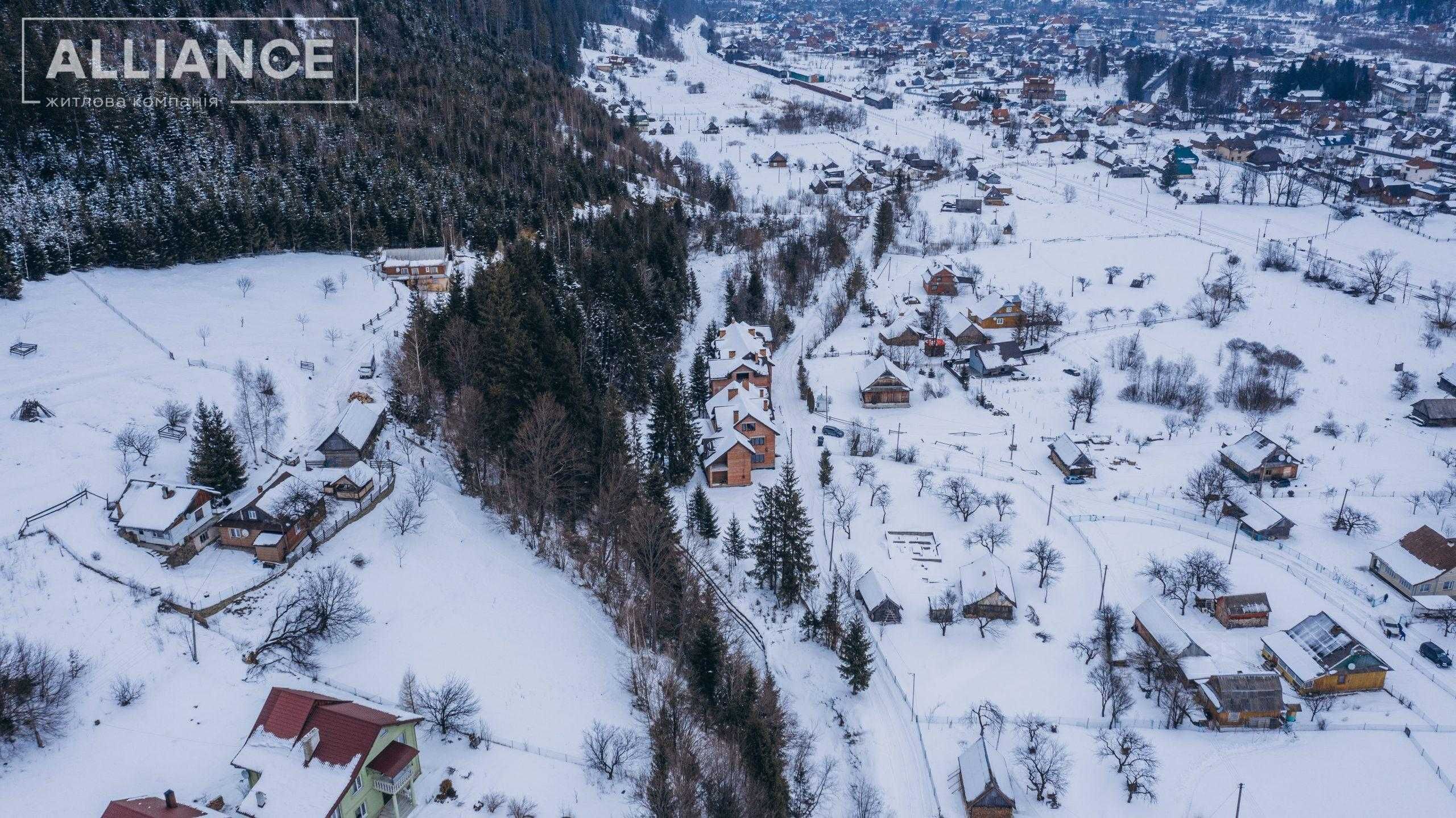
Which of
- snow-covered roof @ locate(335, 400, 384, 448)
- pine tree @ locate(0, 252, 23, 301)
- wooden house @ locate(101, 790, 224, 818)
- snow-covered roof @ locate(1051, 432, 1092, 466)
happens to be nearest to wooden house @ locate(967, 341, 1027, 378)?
snow-covered roof @ locate(1051, 432, 1092, 466)

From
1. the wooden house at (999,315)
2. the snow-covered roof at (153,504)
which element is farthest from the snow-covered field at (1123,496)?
the snow-covered roof at (153,504)

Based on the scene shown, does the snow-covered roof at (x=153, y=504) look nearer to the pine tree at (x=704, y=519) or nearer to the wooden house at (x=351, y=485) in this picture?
the wooden house at (x=351, y=485)

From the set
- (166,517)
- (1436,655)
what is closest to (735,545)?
(166,517)

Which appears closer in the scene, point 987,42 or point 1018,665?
point 1018,665

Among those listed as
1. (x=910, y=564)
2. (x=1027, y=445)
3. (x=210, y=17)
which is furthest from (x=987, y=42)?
(x=910, y=564)

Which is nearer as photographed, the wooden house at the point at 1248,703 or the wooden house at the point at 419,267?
the wooden house at the point at 1248,703

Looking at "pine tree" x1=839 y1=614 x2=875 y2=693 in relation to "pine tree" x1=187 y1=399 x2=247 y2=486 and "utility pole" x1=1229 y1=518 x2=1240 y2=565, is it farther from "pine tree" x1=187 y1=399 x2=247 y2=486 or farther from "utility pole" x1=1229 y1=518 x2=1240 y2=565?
"pine tree" x1=187 y1=399 x2=247 y2=486

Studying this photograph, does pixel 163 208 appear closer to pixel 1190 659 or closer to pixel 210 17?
pixel 210 17
